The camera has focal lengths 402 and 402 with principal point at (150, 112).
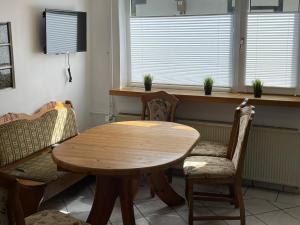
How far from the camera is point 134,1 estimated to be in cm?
451

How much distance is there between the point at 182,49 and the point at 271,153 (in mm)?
1432

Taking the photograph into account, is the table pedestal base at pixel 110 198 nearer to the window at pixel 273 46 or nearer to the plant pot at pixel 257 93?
the plant pot at pixel 257 93

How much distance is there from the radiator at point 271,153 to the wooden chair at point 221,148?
29cm

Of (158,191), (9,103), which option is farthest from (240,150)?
(9,103)

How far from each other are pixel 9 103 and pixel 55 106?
588mm

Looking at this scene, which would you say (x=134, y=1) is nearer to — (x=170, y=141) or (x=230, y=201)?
(x=170, y=141)

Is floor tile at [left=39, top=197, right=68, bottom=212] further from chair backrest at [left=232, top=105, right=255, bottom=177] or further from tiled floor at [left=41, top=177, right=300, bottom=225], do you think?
chair backrest at [left=232, top=105, right=255, bottom=177]

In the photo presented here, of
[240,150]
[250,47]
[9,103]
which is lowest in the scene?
[240,150]

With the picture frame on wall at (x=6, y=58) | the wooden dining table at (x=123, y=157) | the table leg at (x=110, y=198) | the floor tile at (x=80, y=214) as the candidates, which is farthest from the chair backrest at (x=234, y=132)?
the picture frame on wall at (x=6, y=58)

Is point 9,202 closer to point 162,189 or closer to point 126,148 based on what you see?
point 126,148

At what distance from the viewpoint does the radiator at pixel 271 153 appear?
12.3ft

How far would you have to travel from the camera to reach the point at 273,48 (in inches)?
155

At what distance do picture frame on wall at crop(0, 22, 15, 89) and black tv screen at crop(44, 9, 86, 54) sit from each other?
1.34 feet

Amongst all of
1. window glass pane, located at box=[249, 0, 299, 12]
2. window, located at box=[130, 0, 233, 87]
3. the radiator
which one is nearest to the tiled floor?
the radiator
